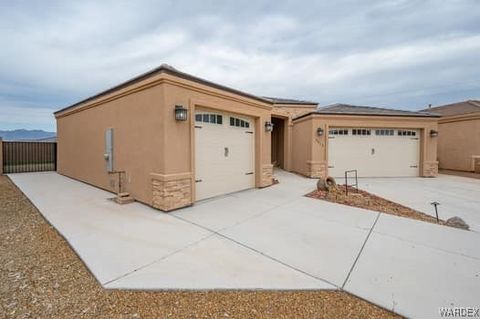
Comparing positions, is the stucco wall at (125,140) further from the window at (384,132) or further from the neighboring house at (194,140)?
the window at (384,132)

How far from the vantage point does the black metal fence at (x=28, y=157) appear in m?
12.1

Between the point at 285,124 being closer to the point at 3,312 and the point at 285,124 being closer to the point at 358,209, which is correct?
the point at 358,209

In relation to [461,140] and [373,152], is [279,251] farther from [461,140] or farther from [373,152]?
[461,140]

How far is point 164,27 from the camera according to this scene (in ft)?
24.8

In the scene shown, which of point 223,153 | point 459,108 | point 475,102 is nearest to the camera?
point 223,153

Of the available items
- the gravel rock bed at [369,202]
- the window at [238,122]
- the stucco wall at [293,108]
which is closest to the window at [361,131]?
the stucco wall at [293,108]

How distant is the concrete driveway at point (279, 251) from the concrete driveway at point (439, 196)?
6.12 feet

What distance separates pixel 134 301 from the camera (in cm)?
224

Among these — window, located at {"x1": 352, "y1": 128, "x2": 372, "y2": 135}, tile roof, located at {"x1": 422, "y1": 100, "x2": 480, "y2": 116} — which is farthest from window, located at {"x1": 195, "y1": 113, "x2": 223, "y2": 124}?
tile roof, located at {"x1": 422, "y1": 100, "x2": 480, "y2": 116}

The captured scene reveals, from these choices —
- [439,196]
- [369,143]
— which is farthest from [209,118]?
[369,143]

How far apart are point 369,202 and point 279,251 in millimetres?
4376

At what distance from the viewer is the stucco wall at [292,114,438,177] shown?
10.8 meters

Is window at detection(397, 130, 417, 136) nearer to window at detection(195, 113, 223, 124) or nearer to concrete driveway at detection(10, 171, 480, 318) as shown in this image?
concrete driveway at detection(10, 171, 480, 318)

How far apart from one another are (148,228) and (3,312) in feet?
7.17
